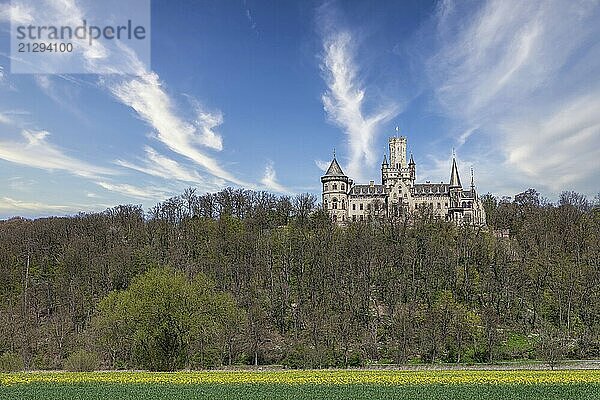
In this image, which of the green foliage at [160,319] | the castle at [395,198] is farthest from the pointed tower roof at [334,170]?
the green foliage at [160,319]

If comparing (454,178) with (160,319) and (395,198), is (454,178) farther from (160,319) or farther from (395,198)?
(160,319)

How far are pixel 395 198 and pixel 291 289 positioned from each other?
5785 cm

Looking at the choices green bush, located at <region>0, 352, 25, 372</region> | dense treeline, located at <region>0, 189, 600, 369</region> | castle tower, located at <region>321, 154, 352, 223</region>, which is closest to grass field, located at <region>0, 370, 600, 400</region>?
green bush, located at <region>0, 352, 25, 372</region>

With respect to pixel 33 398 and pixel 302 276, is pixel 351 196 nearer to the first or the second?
pixel 302 276

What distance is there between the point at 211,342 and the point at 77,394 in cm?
3358

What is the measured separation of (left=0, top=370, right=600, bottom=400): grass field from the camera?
25.5 m

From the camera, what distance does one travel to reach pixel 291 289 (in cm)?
8212

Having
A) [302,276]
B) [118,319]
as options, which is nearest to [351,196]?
[302,276]

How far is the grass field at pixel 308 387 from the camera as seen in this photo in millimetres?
25547

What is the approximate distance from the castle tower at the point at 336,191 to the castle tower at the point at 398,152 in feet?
63.2

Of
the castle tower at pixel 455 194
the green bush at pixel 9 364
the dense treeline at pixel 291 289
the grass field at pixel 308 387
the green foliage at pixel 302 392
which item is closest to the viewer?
the green foliage at pixel 302 392

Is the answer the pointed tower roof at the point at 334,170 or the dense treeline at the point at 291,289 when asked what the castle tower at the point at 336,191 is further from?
the dense treeline at the point at 291,289

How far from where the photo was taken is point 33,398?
82.7 feet

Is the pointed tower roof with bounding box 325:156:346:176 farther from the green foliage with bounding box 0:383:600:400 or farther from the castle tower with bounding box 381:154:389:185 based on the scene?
the green foliage with bounding box 0:383:600:400
